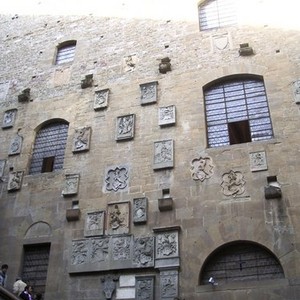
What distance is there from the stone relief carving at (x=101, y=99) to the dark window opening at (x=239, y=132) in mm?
3300

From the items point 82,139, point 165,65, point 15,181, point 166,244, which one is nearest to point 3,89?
point 15,181

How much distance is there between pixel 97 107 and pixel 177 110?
2182mm

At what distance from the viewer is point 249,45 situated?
37.2 ft

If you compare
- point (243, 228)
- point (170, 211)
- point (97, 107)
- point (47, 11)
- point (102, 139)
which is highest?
point (47, 11)

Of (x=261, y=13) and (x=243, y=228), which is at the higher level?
(x=261, y=13)

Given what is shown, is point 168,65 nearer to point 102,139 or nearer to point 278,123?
point 102,139

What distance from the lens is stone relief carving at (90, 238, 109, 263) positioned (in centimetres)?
917

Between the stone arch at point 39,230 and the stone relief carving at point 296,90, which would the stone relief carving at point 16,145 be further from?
the stone relief carving at point 296,90

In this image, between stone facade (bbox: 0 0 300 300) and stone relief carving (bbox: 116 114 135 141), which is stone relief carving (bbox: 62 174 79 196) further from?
stone relief carving (bbox: 116 114 135 141)

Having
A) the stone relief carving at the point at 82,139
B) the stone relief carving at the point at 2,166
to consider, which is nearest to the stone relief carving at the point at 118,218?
the stone relief carving at the point at 82,139

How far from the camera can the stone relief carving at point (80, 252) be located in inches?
365

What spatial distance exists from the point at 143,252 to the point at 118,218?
1006 millimetres

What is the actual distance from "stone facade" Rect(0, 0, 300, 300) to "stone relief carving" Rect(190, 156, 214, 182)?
0.03 metres

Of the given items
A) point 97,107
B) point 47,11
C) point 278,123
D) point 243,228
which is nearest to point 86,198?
point 97,107
